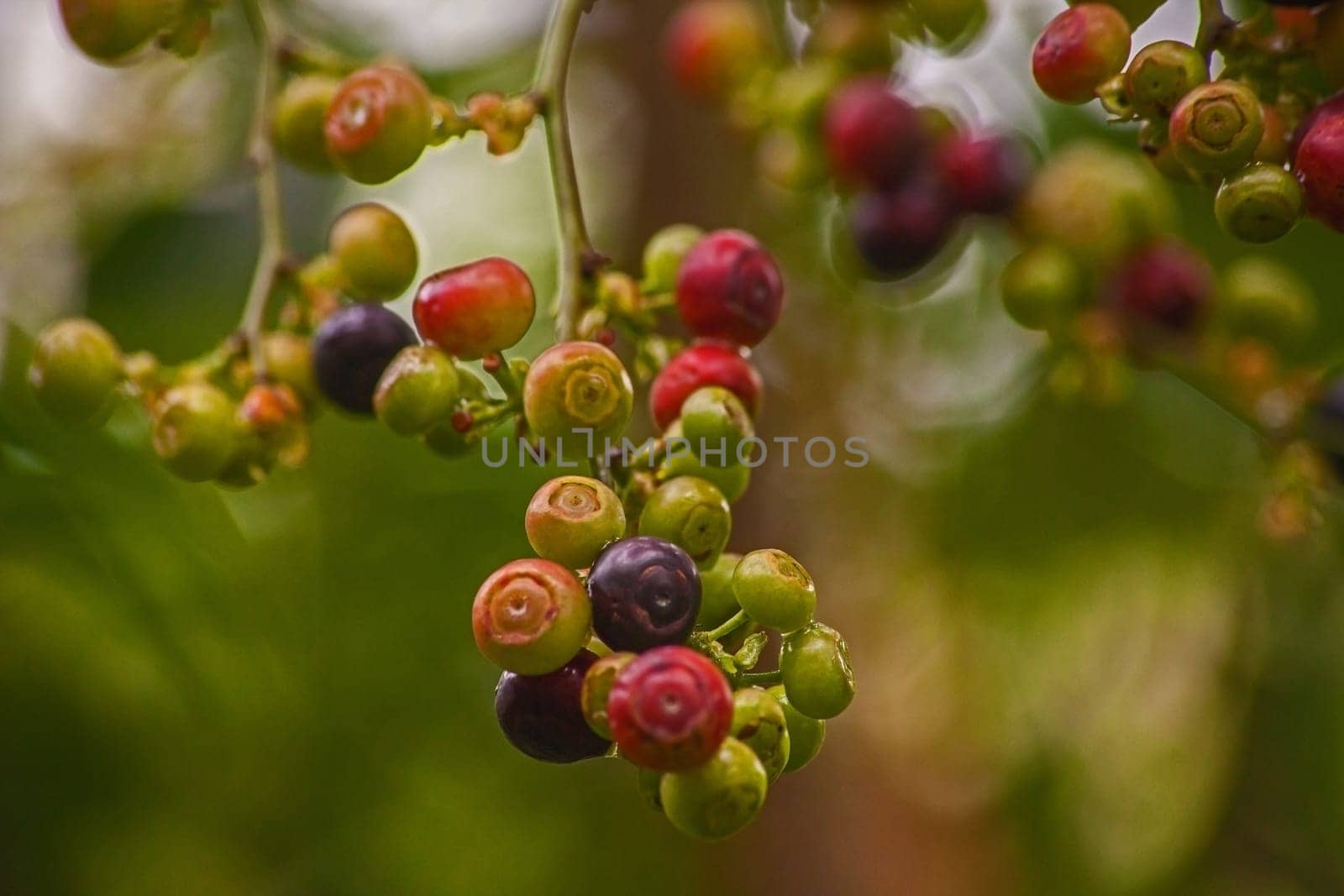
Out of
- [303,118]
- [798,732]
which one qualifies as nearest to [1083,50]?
[798,732]

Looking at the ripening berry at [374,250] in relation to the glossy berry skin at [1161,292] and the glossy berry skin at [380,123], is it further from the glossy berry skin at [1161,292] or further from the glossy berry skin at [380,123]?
the glossy berry skin at [1161,292]

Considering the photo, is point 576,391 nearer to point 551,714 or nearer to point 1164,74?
point 551,714

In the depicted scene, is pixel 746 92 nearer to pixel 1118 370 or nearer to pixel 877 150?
pixel 877 150

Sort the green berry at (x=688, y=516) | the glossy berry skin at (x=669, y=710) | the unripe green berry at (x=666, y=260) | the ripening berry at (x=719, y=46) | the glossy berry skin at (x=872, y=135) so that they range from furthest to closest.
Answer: the ripening berry at (x=719, y=46), the glossy berry skin at (x=872, y=135), the unripe green berry at (x=666, y=260), the green berry at (x=688, y=516), the glossy berry skin at (x=669, y=710)

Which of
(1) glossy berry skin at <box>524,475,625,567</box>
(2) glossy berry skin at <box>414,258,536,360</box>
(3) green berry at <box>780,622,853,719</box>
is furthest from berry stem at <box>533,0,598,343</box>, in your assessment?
(3) green berry at <box>780,622,853,719</box>

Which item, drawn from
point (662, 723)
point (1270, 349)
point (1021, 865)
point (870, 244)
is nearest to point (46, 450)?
point (870, 244)

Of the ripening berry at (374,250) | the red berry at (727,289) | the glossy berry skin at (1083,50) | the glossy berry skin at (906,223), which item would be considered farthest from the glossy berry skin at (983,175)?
the ripening berry at (374,250)
